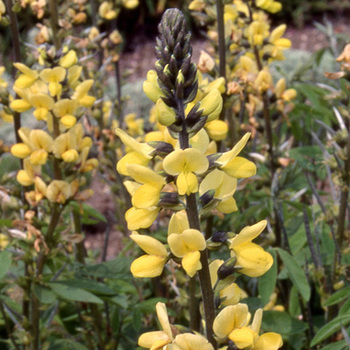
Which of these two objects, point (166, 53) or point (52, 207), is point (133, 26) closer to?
point (52, 207)

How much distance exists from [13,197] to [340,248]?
4.24 feet

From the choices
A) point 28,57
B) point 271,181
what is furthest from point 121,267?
point 28,57

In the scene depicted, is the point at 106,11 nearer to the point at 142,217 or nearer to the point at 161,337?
the point at 142,217

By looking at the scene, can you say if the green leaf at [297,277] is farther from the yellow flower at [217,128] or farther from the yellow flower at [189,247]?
the yellow flower at [189,247]

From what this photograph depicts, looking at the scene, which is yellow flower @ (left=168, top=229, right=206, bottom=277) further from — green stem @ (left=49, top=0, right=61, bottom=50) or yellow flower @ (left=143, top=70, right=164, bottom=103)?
green stem @ (left=49, top=0, right=61, bottom=50)

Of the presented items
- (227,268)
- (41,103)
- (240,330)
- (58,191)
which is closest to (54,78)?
(41,103)

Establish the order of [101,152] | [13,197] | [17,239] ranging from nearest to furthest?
[17,239], [13,197], [101,152]

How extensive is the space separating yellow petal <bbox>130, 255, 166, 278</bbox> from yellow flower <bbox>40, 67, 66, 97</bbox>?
0.98 meters

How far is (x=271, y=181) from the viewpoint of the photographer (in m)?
2.54

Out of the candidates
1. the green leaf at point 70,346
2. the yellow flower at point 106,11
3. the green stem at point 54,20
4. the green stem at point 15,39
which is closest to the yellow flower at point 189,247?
the green stem at point 15,39

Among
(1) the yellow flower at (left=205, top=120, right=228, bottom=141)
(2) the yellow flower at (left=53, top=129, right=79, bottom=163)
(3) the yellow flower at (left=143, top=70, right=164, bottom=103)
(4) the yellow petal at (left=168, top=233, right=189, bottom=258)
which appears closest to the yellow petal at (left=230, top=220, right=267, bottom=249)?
(4) the yellow petal at (left=168, top=233, right=189, bottom=258)

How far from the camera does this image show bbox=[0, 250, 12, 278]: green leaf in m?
1.94

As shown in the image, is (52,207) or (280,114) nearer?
(52,207)

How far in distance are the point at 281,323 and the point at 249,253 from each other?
101 centimetres
